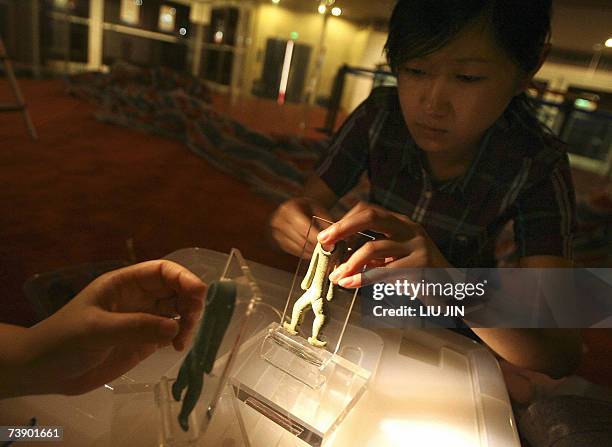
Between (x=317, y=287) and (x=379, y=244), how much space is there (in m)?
0.10

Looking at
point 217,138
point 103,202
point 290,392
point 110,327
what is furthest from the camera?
point 217,138

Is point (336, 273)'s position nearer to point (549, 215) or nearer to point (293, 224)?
point (293, 224)

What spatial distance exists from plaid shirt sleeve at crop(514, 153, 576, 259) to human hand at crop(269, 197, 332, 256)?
0.37 m

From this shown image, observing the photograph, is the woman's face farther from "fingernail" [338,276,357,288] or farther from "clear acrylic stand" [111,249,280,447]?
"clear acrylic stand" [111,249,280,447]

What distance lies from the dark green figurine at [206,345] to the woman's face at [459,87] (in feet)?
1.55

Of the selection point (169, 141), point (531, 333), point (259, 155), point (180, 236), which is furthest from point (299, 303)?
point (169, 141)

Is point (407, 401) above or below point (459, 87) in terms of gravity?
below

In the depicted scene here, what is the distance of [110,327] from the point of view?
333mm

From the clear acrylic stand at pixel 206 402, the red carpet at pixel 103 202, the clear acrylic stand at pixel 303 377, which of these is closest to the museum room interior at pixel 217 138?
the red carpet at pixel 103 202

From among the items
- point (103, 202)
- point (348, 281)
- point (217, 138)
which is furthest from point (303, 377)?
point (217, 138)

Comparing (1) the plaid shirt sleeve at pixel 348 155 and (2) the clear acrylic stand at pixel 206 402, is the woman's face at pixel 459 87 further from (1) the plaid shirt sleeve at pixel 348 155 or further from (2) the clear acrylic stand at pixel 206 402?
(2) the clear acrylic stand at pixel 206 402

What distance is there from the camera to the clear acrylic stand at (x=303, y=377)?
45 centimetres

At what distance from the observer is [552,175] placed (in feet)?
2.47

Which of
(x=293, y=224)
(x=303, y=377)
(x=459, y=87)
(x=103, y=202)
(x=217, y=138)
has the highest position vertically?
(x=459, y=87)
